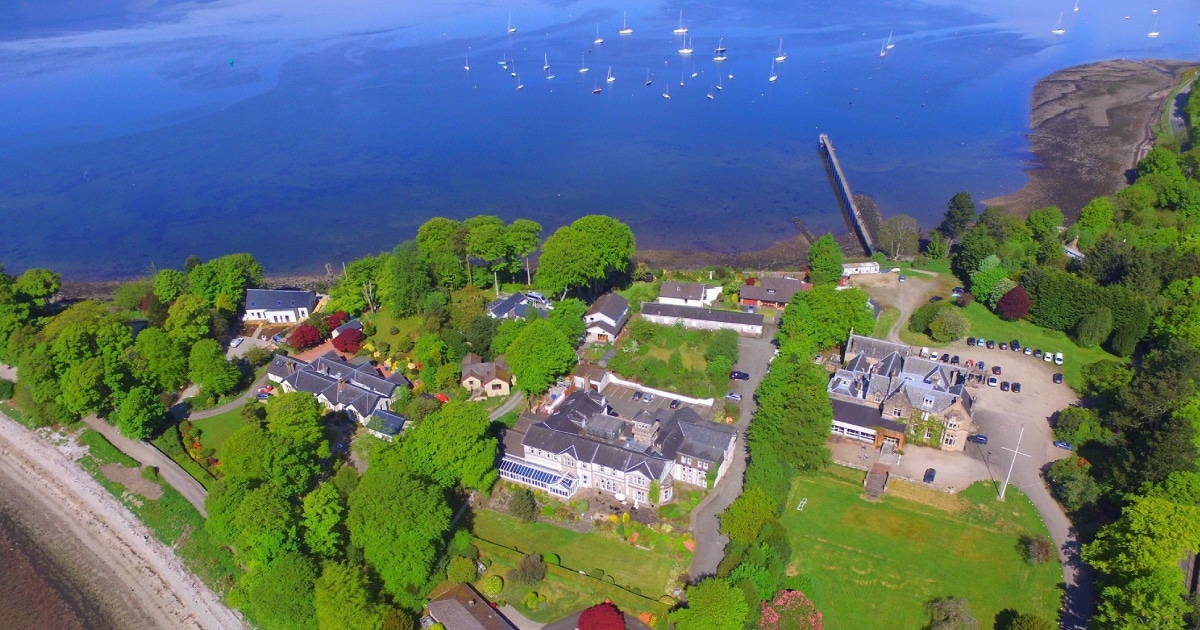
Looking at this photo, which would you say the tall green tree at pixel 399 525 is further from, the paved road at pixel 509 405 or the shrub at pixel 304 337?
the shrub at pixel 304 337

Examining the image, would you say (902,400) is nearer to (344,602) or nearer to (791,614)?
(791,614)

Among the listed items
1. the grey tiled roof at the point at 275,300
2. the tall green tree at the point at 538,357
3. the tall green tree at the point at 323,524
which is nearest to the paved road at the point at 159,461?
the tall green tree at the point at 323,524

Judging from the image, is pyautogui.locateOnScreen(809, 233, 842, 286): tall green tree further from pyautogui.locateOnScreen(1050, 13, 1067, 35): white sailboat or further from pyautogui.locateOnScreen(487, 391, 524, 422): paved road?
pyautogui.locateOnScreen(1050, 13, 1067, 35): white sailboat

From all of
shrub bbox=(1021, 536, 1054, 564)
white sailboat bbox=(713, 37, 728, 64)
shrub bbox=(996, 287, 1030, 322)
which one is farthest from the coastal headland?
white sailboat bbox=(713, 37, 728, 64)

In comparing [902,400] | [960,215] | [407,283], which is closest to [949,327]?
[902,400]

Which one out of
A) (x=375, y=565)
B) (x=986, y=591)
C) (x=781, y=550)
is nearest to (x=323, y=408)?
(x=375, y=565)

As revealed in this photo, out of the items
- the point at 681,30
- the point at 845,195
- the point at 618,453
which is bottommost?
the point at 845,195
